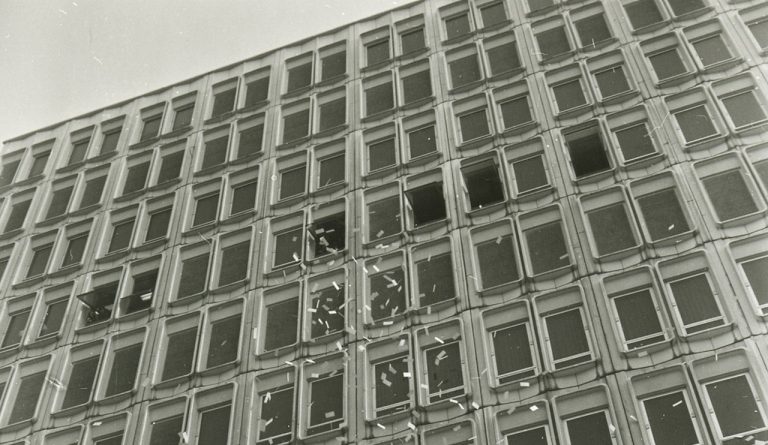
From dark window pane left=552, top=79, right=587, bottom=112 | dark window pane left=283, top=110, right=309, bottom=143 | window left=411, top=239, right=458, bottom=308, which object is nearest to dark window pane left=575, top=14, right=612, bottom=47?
dark window pane left=552, top=79, right=587, bottom=112

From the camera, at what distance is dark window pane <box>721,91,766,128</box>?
2589 cm

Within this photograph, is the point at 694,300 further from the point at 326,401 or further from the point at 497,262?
the point at 326,401

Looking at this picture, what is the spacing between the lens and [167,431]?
2511 cm

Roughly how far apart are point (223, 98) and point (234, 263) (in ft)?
32.1

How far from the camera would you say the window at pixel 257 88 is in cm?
3531

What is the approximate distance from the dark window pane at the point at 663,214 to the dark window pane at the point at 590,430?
18.0ft

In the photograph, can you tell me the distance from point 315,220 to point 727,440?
14.5m

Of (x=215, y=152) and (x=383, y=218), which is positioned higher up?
(x=215, y=152)

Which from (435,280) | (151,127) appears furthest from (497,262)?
(151,127)

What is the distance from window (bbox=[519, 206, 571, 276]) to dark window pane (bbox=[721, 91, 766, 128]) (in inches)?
234

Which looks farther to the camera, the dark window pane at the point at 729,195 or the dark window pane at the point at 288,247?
the dark window pane at the point at 288,247

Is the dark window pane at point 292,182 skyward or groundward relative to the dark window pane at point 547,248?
skyward

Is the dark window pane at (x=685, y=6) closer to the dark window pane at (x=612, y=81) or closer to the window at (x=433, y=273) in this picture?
the dark window pane at (x=612, y=81)

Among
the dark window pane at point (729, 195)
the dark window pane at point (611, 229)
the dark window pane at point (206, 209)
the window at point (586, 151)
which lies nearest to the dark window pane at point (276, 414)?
the dark window pane at point (206, 209)
